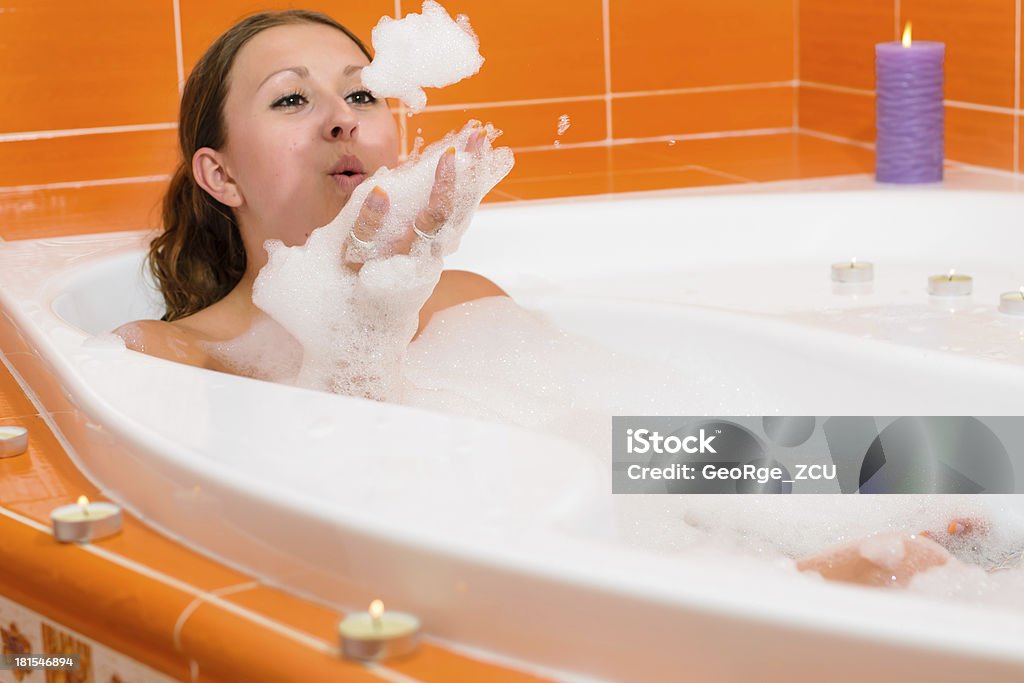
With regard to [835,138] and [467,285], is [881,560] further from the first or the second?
[835,138]

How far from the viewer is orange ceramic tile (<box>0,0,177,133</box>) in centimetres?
246

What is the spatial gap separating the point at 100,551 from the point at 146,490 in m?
0.07

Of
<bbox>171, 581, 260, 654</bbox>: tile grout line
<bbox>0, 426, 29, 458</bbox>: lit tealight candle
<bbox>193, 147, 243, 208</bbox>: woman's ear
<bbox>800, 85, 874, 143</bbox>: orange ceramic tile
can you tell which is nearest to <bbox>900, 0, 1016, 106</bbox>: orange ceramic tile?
<bbox>800, 85, 874, 143</bbox>: orange ceramic tile

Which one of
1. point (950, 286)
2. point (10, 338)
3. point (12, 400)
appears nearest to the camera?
point (12, 400)

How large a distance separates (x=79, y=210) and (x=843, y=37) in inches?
58.9

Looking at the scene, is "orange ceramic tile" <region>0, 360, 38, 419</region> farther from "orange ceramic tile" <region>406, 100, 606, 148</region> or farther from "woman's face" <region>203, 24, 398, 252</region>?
"orange ceramic tile" <region>406, 100, 606, 148</region>

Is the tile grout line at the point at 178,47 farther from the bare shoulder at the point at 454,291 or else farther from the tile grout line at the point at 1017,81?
the tile grout line at the point at 1017,81

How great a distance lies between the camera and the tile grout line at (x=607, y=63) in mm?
2777

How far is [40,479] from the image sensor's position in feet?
3.50

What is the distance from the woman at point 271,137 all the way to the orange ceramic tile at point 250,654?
0.69m

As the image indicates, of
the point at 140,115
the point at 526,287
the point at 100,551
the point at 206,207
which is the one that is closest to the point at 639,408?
the point at 526,287

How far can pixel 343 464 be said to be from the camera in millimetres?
917

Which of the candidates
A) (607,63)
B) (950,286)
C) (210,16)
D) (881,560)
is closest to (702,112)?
(607,63)

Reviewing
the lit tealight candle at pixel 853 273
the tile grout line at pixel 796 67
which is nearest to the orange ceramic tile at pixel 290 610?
the lit tealight candle at pixel 853 273
